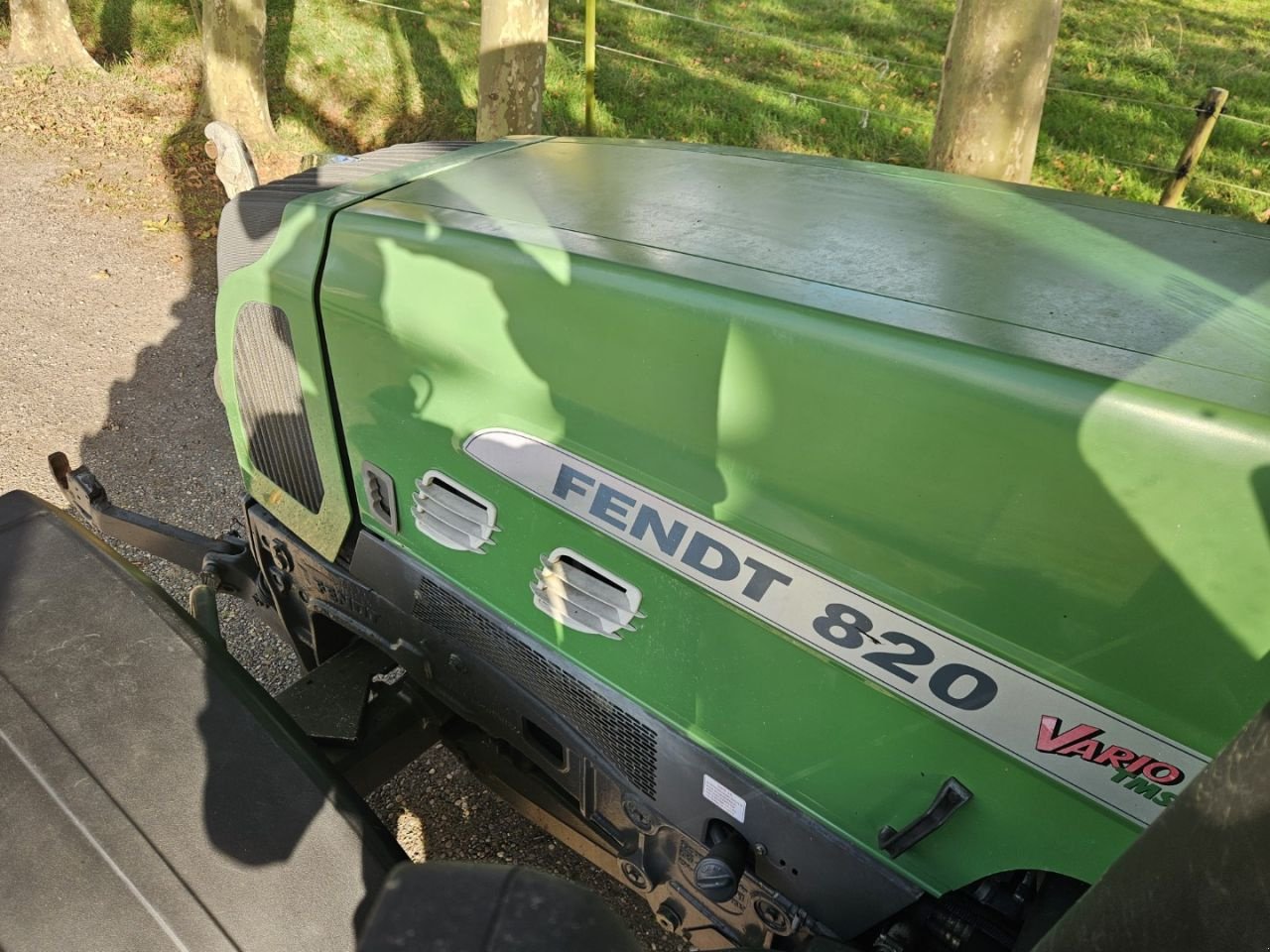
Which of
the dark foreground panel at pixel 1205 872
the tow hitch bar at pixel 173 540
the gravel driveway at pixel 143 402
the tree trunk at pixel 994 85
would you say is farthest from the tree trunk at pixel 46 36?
the dark foreground panel at pixel 1205 872

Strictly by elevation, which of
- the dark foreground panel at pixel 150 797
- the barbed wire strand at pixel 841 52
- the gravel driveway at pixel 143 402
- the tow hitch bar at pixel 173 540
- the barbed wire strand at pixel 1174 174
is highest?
the barbed wire strand at pixel 841 52

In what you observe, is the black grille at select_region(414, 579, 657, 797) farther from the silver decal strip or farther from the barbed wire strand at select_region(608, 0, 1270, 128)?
the barbed wire strand at select_region(608, 0, 1270, 128)

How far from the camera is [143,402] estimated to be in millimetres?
4535

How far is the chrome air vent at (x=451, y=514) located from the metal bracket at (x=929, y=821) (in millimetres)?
846

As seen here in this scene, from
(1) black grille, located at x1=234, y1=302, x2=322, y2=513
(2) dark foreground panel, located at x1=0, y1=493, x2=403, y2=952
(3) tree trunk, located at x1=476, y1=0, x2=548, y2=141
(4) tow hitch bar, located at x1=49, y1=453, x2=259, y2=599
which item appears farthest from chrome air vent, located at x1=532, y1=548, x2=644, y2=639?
(3) tree trunk, located at x1=476, y1=0, x2=548, y2=141

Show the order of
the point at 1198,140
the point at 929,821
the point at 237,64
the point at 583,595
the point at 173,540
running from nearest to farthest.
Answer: the point at 929,821 → the point at 583,595 → the point at 173,540 → the point at 1198,140 → the point at 237,64

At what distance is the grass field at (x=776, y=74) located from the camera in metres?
6.77

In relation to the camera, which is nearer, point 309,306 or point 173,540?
point 309,306

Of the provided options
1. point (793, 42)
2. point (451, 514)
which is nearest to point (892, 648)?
point (451, 514)

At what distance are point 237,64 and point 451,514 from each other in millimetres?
6441

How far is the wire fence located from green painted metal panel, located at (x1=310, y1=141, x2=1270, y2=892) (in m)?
5.43

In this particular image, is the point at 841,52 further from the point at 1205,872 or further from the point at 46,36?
the point at 1205,872

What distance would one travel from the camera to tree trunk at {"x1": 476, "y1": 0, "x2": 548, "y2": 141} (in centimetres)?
521

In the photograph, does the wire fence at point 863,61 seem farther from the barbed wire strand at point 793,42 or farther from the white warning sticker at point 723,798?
the white warning sticker at point 723,798
